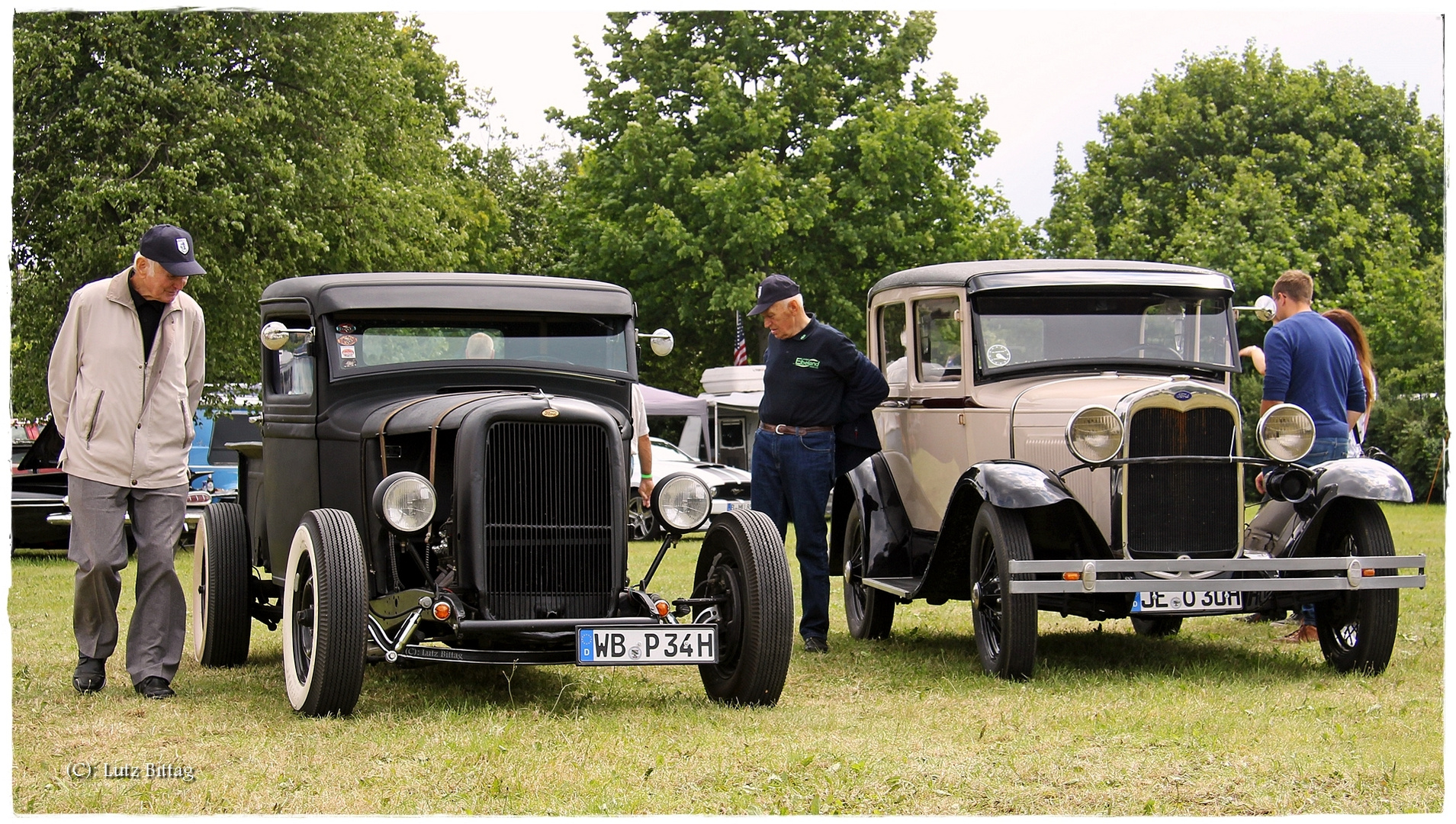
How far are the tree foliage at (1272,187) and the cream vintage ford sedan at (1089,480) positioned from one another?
23.8m

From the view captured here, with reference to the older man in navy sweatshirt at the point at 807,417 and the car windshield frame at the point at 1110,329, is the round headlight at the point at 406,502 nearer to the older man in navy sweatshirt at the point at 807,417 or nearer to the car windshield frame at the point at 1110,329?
the older man in navy sweatshirt at the point at 807,417

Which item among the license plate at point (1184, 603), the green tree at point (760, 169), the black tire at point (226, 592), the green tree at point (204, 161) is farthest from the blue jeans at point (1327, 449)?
the green tree at point (760, 169)

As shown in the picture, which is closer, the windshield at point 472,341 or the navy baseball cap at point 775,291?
the windshield at point 472,341

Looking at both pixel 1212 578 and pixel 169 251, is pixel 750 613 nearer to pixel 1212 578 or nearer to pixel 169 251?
pixel 1212 578

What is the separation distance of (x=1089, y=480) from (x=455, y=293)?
3.13 m

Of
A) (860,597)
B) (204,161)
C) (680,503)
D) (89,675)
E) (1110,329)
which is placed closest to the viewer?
(680,503)

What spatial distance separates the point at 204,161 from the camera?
55.6 ft

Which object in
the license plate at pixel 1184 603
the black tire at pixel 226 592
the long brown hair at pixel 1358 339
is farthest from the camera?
the long brown hair at pixel 1358 339

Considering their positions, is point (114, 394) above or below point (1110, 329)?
below

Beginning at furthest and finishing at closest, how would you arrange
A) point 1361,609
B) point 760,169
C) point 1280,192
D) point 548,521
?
point 1280,192 → point 760,169 → point 1361,609 → point 548,521

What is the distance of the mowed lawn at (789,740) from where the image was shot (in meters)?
4.41

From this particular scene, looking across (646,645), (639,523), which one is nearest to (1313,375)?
(646,645)

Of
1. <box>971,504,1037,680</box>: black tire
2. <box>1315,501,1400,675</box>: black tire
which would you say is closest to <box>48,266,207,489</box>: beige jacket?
<box>971,504,1037,680</box>: black tire

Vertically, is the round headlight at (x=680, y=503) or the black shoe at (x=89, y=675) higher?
the round headlight at (x=680, y=503)
